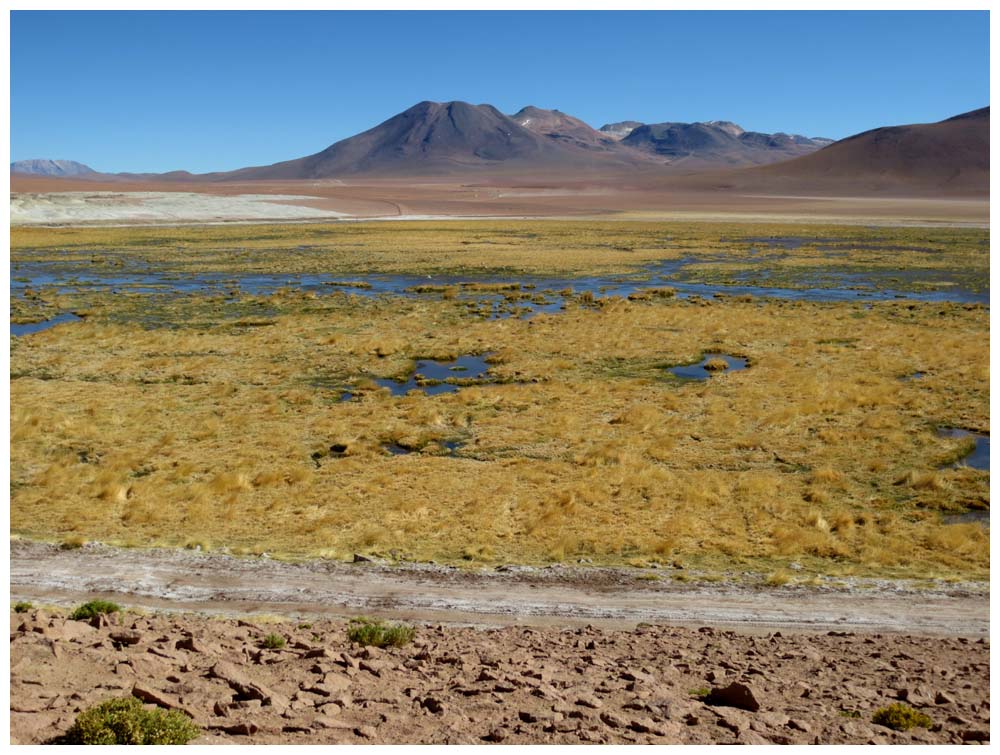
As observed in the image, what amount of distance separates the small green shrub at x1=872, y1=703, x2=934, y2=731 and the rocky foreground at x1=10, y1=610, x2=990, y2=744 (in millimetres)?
114

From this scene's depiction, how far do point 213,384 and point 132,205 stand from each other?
4845 inches

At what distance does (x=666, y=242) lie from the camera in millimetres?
102062

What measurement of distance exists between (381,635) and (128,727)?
435cm

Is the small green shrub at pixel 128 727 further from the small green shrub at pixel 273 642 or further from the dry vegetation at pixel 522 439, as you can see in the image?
the dry vegetation at pixel 522 439

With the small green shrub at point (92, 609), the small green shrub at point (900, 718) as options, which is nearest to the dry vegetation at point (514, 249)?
the small green shrub at point (900, 718)

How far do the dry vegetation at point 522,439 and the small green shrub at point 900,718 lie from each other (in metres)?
6.83

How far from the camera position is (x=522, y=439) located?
80.9 ft

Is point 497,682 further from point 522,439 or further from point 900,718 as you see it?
point 522,439

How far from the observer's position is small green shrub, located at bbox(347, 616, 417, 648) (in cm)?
1182

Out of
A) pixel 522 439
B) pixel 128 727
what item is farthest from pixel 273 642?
pixel 522 439

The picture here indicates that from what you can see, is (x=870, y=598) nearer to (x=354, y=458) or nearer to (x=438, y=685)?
(x=438, y=685)


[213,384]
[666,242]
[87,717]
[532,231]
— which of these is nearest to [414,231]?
[532,231]

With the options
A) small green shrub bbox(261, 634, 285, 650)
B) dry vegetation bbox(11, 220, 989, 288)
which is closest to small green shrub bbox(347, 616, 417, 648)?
small green shrub bbox(261, 634, 285, 650)

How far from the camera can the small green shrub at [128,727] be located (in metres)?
7.89
